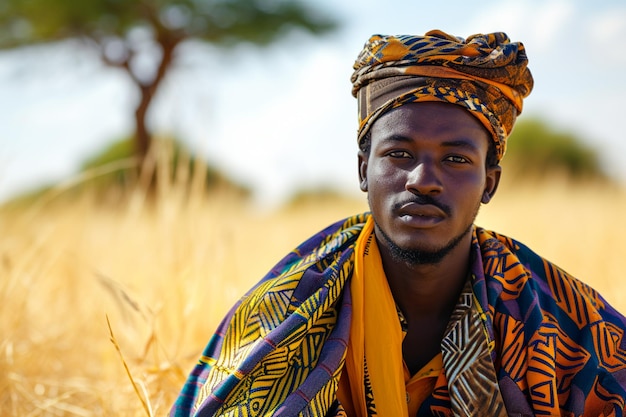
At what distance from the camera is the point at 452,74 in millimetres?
1955

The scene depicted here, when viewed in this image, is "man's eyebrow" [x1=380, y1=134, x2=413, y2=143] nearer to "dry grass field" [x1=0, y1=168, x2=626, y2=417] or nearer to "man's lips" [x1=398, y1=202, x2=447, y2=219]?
"man's lips" [x1=398, y1=202, x2=447, y2=219]

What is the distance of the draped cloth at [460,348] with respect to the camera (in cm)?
181

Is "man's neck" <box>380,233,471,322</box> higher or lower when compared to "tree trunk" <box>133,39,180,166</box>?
lower

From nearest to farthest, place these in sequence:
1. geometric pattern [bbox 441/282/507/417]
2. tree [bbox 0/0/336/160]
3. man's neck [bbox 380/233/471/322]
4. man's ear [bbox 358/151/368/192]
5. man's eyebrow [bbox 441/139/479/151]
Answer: geometric pattern [bbox 441/282/507/417]
man's eyebrow [bbox 441/139/479/151]
man's neck [bbox 380/233/471/322]
man's ear [bbox 358/151/368/192]
tree [bbox 0/0/336/160]

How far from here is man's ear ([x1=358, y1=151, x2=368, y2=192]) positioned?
217 centimetres

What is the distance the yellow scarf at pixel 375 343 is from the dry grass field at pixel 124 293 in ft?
1.99

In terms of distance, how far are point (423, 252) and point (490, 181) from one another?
351 millimetres

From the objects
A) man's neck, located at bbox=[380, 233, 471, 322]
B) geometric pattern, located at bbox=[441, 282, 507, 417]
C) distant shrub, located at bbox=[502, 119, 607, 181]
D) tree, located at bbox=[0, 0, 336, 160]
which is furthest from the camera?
distant shrub, located at bbox=[502, 119, 607, 181]

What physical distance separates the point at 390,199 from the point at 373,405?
541 mm

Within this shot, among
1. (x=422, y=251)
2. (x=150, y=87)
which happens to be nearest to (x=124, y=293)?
(x=422, y=251)

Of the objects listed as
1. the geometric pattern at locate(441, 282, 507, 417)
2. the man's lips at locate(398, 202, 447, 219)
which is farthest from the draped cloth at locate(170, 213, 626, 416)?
the man's lips at locate(398, 202, 447, 219)

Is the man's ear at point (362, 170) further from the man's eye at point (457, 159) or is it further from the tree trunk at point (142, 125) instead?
the tree trunk at point (142, 125)

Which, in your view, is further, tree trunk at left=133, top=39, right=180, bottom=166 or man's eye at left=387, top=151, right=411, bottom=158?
tree trunk at left=133, top=39, right=180, bottom=166

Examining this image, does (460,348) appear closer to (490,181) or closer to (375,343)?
(375,343)
